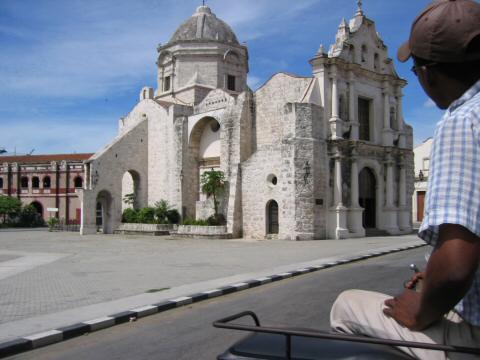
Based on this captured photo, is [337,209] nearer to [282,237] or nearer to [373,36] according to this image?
[282,237]

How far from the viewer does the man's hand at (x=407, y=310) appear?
1.98 meters

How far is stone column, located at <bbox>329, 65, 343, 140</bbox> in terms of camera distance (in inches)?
978

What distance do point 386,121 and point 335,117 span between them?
17.1 feet

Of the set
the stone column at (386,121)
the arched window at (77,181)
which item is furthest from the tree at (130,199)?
the arched window at (77,181)

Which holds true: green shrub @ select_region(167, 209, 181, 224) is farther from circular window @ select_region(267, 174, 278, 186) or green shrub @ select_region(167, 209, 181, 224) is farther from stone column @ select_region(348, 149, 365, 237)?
stone column @ select_region(348, 149, 365, 237)

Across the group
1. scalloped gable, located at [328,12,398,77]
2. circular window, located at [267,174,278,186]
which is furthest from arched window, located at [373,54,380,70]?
circular window, located at [267,174,278,186]

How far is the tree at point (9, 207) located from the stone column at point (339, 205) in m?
36.0

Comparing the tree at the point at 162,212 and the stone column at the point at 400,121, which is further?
the tree at the point at 162,212

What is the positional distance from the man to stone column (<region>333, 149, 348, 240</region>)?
2237 centimetres

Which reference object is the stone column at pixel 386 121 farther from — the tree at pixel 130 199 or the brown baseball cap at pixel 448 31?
the brown baseball cap at pixel 448 31

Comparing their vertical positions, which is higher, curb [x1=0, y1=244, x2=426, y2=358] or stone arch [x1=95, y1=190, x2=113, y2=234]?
stone arch [x1=95, y1=190, x2=113, y2=234]

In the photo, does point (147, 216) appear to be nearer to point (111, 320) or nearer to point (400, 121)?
point (400, 121)

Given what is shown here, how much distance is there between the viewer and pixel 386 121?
28625 mm

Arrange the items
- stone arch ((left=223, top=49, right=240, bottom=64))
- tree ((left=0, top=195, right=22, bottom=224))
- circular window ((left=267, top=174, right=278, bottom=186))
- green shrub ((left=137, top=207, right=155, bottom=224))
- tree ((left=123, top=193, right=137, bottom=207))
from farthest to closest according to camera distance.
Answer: tree ((left=0, top=195, right=22, bottom=224)), stone arch ((left=223, top=49, right=240, bottom=64)), tree ((left=123, top=193, right=137, bottom=207)), green shrub ((left=137, top=207, right=155, bottom=224)), circular window ((left=267, top=174, right=278, bottom=186))
